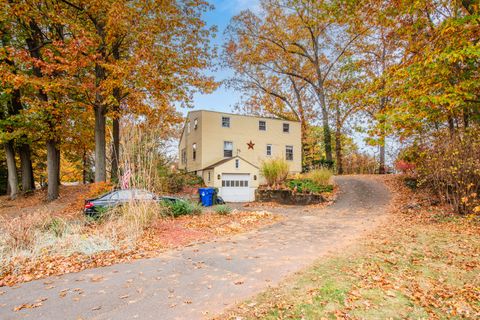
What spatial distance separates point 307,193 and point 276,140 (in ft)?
29.4

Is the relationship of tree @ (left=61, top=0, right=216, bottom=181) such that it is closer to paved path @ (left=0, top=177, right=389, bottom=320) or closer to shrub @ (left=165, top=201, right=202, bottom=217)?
shrub @ (left=165, top=201, right=202, bottom=217)

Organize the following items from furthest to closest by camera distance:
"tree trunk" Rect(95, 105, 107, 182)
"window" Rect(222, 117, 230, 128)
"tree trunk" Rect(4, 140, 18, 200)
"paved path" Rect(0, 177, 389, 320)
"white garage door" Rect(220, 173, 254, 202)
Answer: "window" Rect(222, 117, 230, 128), "white garage door" Rect(220, 173, 254, 202), "tree trunk" Rect(4, 140, 18, 200), "tree trunk" Rect(95, 105, 107, 182), "paved path" Rect(0, 177, 389, 320)

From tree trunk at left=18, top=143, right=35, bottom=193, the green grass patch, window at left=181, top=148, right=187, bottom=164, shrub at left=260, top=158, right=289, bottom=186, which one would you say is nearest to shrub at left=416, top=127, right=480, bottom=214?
the green grass patch

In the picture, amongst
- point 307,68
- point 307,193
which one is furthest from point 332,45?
point 307,193

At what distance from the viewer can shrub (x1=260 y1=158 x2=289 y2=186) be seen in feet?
49.1

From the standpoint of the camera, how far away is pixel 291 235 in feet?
23.0

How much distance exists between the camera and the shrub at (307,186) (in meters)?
14.0

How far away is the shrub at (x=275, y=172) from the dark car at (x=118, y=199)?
20.6 feet

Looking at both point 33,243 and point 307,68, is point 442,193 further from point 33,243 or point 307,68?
point 307,68

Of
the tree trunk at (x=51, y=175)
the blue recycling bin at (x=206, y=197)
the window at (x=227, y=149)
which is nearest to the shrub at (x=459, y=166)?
the blue recycling bin at (x=206, y=197)

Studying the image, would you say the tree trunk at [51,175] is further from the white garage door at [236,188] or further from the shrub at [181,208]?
the white garage door at [236,188]

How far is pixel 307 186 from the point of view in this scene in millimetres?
14125

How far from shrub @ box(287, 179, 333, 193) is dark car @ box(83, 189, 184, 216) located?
262 inches

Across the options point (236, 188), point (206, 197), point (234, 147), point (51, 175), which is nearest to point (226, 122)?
point (234, 147)
